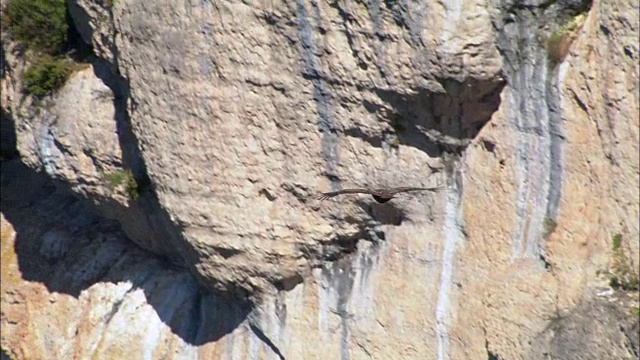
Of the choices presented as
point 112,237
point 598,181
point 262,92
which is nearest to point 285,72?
point 262,92

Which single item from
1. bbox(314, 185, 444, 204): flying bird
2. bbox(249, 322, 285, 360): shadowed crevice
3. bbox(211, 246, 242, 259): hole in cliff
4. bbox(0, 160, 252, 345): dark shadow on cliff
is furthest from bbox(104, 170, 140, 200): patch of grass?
bbox(314, 185, 444, 204): flying bird

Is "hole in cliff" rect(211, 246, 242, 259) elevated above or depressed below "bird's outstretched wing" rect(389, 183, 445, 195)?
below

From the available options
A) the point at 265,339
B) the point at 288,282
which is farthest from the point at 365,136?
the point at 265,339

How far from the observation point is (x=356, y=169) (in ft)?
32.2

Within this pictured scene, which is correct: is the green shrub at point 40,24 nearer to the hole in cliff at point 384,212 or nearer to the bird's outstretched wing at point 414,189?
the hole in cliff at point 384,212

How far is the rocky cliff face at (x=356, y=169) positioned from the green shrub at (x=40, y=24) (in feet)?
1.10

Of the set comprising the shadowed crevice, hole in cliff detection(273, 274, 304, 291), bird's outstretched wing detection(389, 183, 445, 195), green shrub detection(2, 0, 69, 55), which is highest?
green shrub detection(2, 0, 69, 55)

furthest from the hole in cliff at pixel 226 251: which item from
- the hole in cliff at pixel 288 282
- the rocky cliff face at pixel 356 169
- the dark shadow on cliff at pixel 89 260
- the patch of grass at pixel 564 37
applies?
the patch of grass at pixel 564 37

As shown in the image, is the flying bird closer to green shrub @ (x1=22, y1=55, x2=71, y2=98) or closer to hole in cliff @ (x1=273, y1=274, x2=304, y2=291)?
hole in cliff @ (x1=273, y1=274, x2=304, y2=291)

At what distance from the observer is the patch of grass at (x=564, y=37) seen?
8.45m

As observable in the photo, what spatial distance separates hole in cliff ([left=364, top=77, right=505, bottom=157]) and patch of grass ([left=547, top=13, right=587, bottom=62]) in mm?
500

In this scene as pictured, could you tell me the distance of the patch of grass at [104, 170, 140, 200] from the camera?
11391 millimetres

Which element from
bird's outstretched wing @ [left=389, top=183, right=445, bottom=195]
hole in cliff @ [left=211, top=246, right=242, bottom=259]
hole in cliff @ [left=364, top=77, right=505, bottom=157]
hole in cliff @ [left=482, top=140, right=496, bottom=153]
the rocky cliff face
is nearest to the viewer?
the rocky cliff face

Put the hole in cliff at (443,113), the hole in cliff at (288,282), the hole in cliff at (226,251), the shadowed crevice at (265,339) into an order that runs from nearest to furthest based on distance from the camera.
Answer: the hole in cliff at (443,113), the hole in cliff at (226,251), the hole in cliff at (288,282), the shadowed crevice at (265,339)
